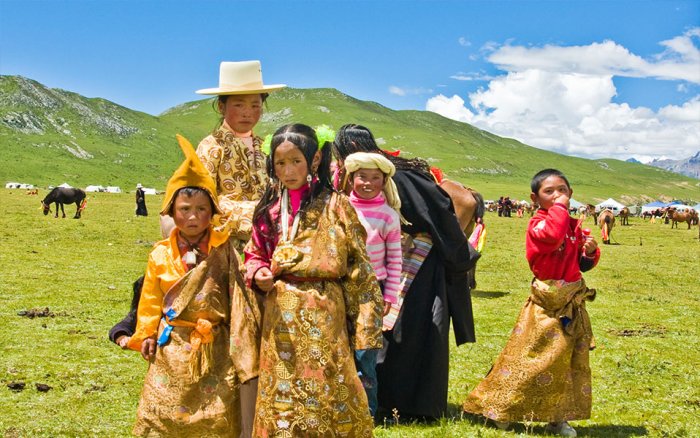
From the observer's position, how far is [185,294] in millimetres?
3830

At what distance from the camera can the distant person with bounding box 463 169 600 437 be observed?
571 centimetres

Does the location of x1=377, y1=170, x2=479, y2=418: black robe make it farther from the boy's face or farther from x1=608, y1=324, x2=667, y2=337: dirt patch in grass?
x1=608, y1=324, x2=667, y2=337: dirt patch in grass

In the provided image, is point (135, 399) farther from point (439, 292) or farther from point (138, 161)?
point (138, 161)

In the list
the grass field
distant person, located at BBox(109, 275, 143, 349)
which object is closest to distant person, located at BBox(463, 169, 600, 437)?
the grass field

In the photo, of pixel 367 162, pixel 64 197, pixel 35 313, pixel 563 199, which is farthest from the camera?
pixel 64 197

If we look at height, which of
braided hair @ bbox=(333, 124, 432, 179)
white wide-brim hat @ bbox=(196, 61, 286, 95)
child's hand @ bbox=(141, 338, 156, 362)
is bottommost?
child's hand @ bbox=(141, 338, 156, 362)

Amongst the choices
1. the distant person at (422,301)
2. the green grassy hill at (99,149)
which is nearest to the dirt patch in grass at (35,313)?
the distant person at (422,301)

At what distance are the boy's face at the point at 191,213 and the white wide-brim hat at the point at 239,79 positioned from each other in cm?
108

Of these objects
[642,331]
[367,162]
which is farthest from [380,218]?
[642,331]

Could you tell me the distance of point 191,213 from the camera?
3.95 m

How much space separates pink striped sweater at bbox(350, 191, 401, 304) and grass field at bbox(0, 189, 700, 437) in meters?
1.41

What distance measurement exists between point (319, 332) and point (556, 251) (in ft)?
9.56

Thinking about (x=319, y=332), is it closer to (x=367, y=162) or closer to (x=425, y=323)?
(x=367, y=162)

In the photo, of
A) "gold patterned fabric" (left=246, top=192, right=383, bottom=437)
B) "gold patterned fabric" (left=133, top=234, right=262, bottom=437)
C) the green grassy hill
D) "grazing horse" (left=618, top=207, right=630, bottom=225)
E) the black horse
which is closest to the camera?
"gold patterned fabric" (left=246, top=192, right=383, bottom=437)
